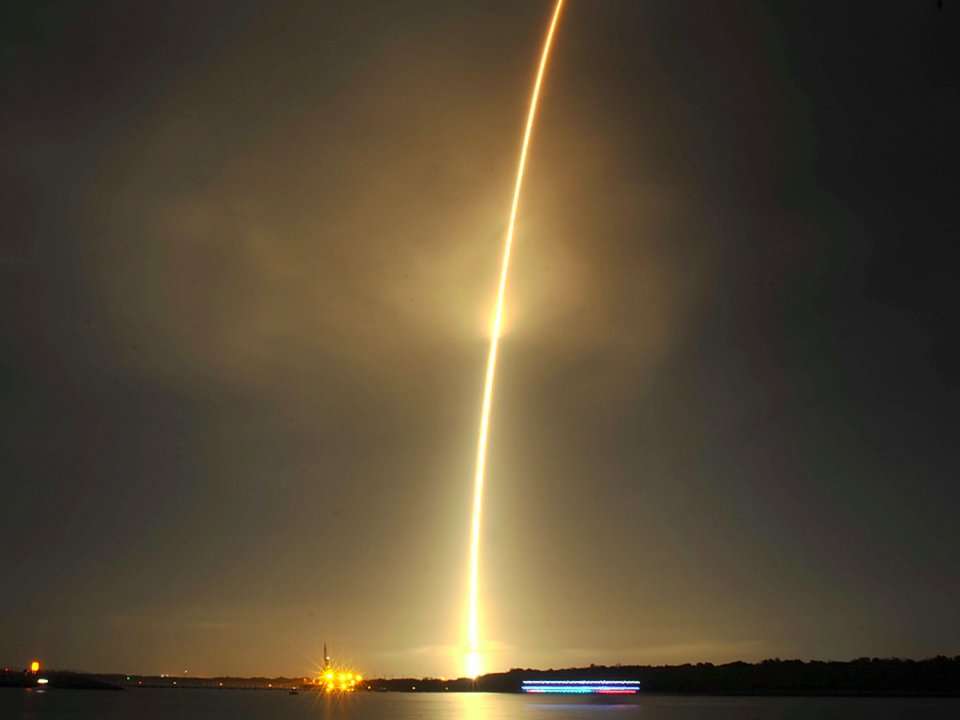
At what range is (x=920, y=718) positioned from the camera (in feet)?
329

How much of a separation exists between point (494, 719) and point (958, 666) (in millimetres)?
108433

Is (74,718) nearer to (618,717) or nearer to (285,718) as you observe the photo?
(285,718)

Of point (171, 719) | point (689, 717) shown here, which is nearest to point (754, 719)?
point (689, 717)

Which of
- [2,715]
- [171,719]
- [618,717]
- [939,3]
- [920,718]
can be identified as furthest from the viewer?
[618,717]

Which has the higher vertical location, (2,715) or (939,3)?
(939,3)

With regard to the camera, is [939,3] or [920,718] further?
[920,718]

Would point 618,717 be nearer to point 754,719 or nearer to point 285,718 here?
point 754,719

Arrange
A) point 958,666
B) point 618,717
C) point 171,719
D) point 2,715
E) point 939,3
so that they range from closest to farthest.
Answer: point 939,3 → point 171,719 → point 2,715 → point 618,717 → point 958,666

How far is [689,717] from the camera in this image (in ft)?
399

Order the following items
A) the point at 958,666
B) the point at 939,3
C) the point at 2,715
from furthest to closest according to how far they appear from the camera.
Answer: the point at 958,666 < the point at 2,715 < the point at 939,3

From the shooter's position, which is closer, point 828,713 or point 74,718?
point 74,718

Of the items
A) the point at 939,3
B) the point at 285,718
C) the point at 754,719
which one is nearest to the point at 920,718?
the point at 754,719

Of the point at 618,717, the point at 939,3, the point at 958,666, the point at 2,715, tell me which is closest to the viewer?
the point at 939,3

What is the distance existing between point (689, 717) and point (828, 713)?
1509 cm
